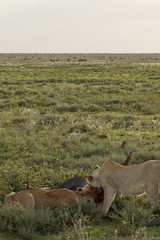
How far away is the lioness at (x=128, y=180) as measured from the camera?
25.1ft

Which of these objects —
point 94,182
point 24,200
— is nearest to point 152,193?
point 94,182

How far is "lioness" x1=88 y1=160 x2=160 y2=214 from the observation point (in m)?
7.66

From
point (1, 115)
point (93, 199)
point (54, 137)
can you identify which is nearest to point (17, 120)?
point (1, 115)

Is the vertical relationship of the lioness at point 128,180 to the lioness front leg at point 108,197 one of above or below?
above

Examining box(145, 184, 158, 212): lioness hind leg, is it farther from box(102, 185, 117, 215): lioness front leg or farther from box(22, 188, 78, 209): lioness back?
box(22, 188, 78, 209): lioness back

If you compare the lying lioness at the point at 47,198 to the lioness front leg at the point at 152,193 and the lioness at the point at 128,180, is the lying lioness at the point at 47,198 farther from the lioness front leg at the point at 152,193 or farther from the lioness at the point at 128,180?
the lioness front leg at the point at 152,193

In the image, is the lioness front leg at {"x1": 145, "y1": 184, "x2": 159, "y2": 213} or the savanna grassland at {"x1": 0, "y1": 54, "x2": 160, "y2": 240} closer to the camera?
the savanna grassland at {"x1": 0, "y1": 54, "x2": 160, "y2": 240}

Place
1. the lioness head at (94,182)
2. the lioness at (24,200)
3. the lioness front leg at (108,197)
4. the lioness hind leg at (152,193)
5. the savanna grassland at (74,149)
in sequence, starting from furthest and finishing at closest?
the lioness head at (94,182) < the lioness front leg at (108,197) < the lioness hind leg at (152,193) < the lioness at (24,200) < the savanna grassland at (74,149)

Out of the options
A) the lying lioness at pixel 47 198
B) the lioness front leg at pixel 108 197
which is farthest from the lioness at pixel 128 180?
the lying lioness at pixel 47 198

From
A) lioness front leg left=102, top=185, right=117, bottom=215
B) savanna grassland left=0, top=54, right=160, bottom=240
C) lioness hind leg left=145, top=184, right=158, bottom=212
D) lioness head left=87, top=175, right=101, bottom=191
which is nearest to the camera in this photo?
savanna grassland left=0, top=54, right=160, bottom=240

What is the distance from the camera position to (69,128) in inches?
682

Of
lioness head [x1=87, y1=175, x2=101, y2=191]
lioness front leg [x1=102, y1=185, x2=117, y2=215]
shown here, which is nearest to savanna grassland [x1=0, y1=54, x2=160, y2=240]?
lioness front leg [x1=102, y1=185, x2=117, y2=215]

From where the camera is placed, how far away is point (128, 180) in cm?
790

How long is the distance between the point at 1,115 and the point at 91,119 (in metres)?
4.04
